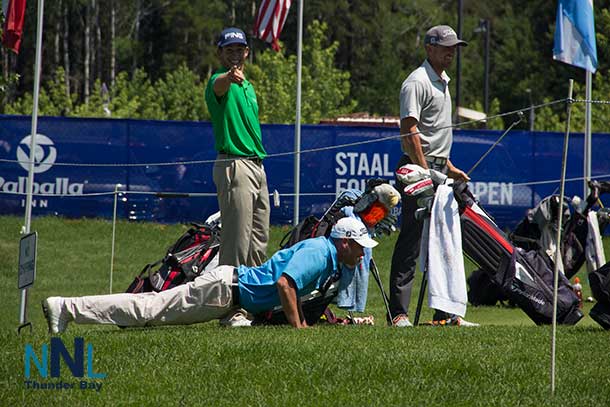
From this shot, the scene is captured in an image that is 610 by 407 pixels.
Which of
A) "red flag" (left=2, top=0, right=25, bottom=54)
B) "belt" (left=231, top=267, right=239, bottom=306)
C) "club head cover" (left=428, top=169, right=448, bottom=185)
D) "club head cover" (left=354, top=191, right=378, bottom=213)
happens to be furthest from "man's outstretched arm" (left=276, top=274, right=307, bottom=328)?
"red flag" (left=2, top=0, right=25, bottom=54)

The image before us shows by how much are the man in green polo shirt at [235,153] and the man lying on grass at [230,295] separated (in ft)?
3.12

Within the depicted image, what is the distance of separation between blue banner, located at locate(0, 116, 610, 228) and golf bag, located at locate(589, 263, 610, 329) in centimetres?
1213

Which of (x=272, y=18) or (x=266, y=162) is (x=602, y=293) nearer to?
(x=272, y=18)

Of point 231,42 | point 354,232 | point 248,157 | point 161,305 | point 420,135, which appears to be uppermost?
point 231,42

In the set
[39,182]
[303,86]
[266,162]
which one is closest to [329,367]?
[266,162]

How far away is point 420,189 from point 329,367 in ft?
8.90

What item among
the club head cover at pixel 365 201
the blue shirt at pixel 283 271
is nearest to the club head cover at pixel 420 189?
the club head cover at pixel 365 201

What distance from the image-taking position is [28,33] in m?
55.3

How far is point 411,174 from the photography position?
32.8ft

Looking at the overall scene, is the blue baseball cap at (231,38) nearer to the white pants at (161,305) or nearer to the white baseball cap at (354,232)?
the white baseball cap at (354,232)

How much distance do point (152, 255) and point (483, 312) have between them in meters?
7.88

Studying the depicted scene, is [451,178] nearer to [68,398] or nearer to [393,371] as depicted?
[393,371]

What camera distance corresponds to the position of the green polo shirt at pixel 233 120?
1053cm

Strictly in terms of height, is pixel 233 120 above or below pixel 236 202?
above
